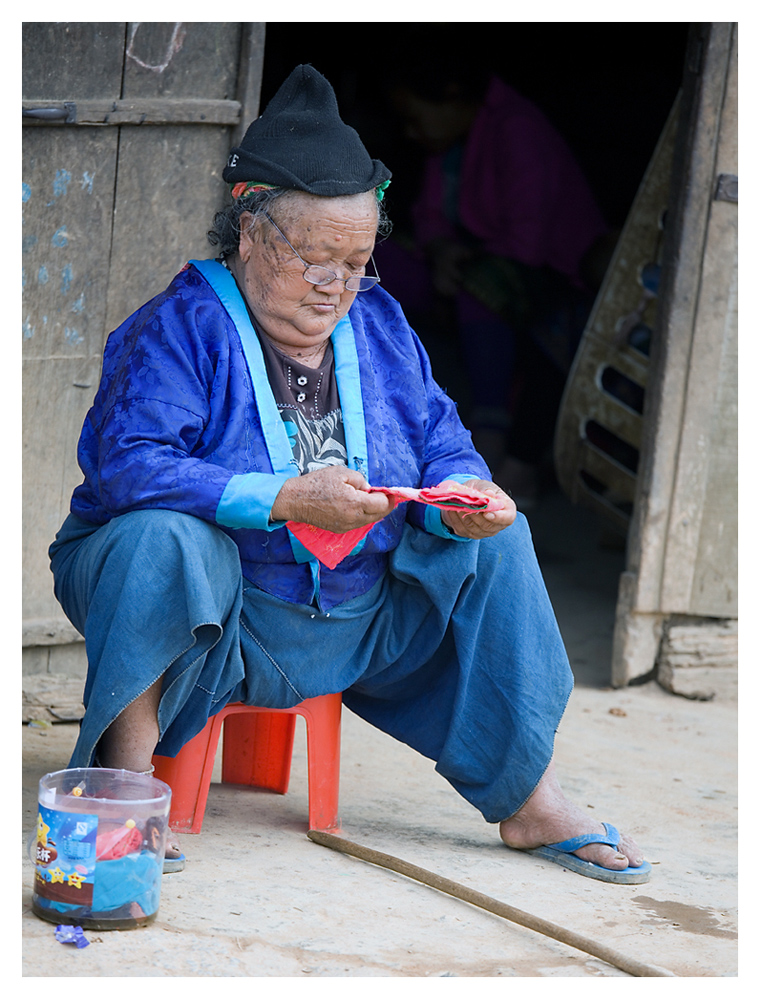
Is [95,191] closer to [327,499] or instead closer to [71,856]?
[327,499]

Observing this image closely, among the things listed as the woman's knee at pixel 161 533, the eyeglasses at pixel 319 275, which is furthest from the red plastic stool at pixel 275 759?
the eyeglasses at pixel 319 275

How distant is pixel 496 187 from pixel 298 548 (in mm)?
3775

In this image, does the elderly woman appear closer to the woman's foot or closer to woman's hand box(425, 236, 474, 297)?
the woman's foot

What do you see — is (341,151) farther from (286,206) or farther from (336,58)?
(336,58)

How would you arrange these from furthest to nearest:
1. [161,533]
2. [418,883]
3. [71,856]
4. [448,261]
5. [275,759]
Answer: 1. [448,261]
2. [275,759]
3. [418,883]
4. [161,533]
5. [71,856]

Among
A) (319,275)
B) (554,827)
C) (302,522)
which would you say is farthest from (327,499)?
(554,827)

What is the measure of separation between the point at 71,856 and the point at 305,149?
4.71 ft

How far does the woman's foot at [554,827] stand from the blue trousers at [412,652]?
0.04m

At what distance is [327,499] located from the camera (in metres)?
2.38

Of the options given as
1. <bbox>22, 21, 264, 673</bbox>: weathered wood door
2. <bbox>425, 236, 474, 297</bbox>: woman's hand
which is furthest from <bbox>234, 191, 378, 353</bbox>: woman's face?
<bbox>425, 236, 474, 297</bbox>: woman's hand

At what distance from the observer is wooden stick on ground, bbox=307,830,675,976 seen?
86.0 inches

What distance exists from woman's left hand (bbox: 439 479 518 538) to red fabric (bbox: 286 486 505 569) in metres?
0.02

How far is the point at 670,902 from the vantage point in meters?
2.60

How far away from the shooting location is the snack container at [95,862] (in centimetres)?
213
